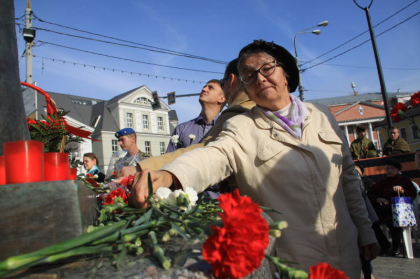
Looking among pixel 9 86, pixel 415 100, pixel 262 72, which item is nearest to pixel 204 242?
pixel 9 86

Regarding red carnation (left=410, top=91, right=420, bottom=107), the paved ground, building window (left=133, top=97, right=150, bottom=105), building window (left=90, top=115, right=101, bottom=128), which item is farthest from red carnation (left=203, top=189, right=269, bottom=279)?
building window (left=133, top=97, right=150, bottom=105)

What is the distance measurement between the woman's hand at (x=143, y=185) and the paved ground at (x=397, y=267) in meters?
4.60

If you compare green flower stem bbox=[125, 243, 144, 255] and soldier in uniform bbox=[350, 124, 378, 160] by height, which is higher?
soldier in uniform bbox=[350, 124, 378, 160]

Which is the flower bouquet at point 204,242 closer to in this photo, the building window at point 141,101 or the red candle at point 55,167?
the red candle at point 55,167

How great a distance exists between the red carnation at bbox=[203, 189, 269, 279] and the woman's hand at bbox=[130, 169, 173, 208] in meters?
0.49

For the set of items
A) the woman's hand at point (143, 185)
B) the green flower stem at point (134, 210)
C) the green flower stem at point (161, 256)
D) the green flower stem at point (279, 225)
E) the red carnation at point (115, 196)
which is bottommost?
the green flower stem at point (161, 256)

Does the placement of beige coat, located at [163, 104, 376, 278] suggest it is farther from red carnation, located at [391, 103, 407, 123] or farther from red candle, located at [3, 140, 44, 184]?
red carnation, located at [391, 103, 407, 123]

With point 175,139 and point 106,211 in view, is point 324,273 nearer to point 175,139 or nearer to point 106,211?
point 106,211

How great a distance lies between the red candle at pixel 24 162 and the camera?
86 cm

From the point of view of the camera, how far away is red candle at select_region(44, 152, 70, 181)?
991 millimetres

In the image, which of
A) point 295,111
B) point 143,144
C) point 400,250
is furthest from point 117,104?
point 295,111

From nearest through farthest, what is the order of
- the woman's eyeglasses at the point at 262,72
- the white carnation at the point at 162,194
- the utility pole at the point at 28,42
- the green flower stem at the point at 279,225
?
the green flower stem at the point at 279,225 < the white carnation at the point at 162,194 < the woman's eyeglasses at the point at 262,72 < the utility pole at the point at 28,42

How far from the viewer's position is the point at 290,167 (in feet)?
5.86

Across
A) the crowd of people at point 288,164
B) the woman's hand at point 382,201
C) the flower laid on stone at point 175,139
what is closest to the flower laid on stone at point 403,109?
the crowd of people at point 288,164
